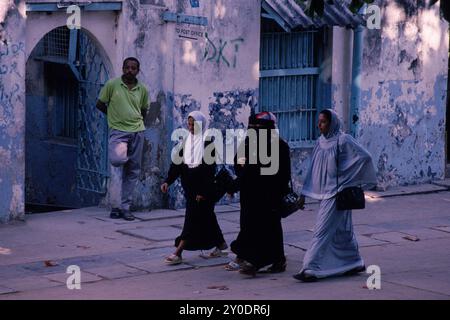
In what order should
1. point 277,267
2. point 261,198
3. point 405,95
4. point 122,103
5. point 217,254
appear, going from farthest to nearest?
point 405,95, point 122,103, point 217,254, point 277,267, point 261,198

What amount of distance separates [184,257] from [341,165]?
2111 mm

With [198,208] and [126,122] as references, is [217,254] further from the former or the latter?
[126,122]

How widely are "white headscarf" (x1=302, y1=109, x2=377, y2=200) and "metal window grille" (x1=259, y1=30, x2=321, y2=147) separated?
15.5 feet

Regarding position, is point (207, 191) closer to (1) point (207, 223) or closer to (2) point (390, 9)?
(1) point (207, 223)

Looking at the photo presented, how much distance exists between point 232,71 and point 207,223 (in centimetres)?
389

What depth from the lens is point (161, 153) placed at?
1468 cm

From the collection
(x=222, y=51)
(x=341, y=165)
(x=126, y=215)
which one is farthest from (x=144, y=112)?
(x=341, y=165)

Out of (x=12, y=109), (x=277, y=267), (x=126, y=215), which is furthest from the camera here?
(x=126, y=215)

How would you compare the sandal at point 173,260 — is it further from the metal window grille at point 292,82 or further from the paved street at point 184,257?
the metal window grille at point 292,82

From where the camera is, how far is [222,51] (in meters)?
15.1

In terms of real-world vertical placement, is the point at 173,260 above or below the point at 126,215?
below

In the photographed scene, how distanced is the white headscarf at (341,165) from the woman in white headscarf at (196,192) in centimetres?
119

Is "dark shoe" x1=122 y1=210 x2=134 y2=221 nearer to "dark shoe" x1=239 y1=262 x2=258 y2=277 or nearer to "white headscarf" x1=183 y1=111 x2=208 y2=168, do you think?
"white headscarf" x1=183 y1=111 x2=208 y2=168

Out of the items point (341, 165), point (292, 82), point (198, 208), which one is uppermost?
point (292, 82)
